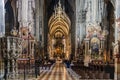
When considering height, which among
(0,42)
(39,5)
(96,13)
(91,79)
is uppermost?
(39,5)

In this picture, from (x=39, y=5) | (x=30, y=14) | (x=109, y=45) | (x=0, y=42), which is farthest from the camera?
(x=39, y=5)

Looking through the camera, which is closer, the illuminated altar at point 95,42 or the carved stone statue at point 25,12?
the illuminated altar at point 95,42

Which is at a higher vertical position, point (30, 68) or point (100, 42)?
point (100, 42)

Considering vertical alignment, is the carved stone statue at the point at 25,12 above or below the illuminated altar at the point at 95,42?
above

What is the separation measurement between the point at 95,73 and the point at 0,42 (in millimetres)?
6284

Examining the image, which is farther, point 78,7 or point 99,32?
point 78,7

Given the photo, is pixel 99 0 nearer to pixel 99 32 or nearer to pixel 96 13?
pixel 96 13

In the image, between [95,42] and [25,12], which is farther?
→ [25,12]

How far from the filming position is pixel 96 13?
31.4 metres

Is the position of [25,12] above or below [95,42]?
above

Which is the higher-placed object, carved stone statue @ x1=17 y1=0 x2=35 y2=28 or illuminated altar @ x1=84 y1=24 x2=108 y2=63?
carved stone statue @ x1=17 y1=0 x2=35 y2=28

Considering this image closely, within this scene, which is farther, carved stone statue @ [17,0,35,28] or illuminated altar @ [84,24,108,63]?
carved stone statue @ [17,0,35,28]

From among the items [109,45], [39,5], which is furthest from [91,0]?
[39,5]

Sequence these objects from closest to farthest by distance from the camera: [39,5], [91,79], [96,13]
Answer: [91,79] < [96,13] < [39,5]
